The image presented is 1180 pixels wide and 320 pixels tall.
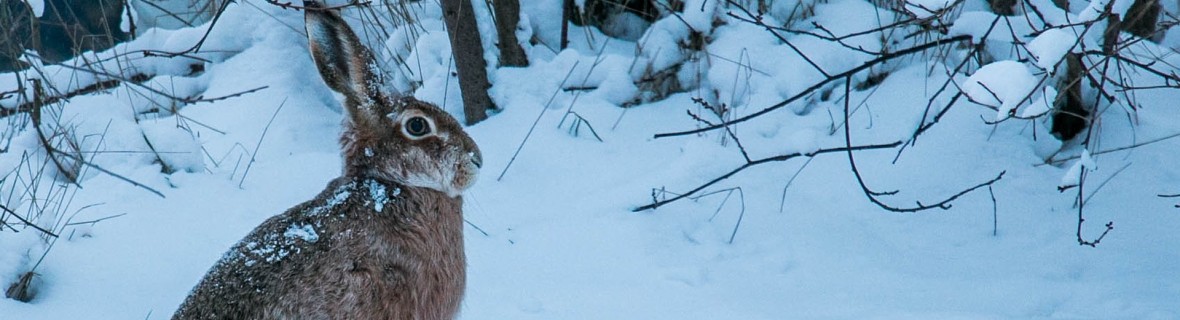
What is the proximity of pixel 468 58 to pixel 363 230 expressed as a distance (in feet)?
9.11

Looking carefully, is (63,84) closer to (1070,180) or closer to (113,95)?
(113,95)

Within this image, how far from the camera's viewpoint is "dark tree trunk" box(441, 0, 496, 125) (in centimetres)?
587

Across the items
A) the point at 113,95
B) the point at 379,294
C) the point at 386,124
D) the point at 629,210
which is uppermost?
the point at 386,124

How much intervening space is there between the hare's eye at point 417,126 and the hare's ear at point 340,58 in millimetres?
146

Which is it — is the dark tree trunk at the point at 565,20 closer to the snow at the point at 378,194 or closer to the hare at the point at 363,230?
the hare at the point at 363,230

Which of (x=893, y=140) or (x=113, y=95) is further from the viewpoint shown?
(x=113, y=95)

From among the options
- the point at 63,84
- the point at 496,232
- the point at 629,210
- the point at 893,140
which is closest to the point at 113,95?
the point at 63,84

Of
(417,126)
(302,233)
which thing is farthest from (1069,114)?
(302,233)

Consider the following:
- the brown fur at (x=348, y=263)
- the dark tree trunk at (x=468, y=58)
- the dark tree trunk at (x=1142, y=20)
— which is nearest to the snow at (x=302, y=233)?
the brown fur at (x=348, y=263)

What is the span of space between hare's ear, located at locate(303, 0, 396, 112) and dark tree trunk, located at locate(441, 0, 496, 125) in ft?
7.50

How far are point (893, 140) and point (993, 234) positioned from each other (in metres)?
0.87

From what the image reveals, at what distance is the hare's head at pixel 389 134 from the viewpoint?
3535 mm

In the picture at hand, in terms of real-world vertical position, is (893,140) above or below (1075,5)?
below

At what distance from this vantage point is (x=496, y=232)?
5082 mm
